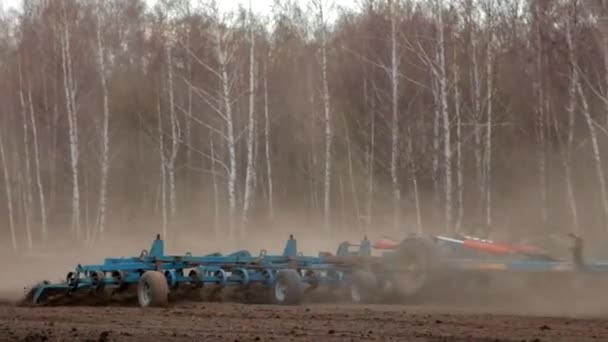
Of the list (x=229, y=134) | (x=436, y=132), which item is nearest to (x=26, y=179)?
(x=229, y=134)

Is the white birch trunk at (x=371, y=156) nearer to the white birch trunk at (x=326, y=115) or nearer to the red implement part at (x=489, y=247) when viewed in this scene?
the white birch trunk at (x=326, y=115)

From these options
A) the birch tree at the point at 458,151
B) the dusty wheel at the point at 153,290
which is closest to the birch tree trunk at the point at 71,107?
the birch tree at the point at 458,151

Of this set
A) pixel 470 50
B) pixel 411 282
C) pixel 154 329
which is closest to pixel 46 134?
pixel 470 50

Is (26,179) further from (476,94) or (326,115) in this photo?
(476,94)

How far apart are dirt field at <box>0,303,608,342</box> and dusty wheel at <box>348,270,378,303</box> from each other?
1.88 metres

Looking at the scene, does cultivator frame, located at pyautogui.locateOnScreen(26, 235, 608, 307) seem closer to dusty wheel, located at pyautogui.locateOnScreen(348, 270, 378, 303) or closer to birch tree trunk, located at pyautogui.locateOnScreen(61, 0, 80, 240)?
dusty wheel, located at pyautogui.locateOnScreen(348, 270, 378, 303)

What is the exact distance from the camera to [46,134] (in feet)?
161

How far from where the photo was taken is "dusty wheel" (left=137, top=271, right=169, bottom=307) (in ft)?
57.4

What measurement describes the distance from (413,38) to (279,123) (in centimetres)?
1358

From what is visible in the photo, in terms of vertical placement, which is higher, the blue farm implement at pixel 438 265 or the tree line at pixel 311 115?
the tree line at pixel 311 115

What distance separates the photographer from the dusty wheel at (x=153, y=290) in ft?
57.4

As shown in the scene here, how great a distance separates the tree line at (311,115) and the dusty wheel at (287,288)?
48.8ft

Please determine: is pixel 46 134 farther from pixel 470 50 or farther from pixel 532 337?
pixel 532 337

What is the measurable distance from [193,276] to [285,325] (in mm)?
5181
